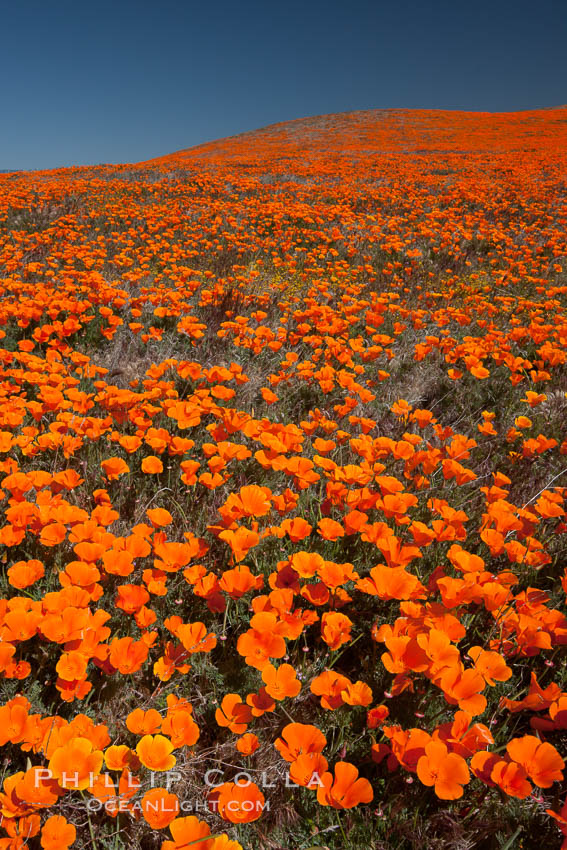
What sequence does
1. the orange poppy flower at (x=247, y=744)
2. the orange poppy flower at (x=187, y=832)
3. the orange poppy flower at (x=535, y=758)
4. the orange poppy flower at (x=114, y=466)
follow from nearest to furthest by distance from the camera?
the orange poppy flower at (x=187, y=832) < the orange poppy flower at (x=535, y=758) < the orange poppy flower at (x=247, y=744) < the orange poppy flower at (x=114, y=466)

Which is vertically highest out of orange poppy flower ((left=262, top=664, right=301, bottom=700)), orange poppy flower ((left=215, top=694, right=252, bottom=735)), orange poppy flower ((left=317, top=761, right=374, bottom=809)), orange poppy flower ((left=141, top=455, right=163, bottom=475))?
orange poppy flower ((left=141, top=455, right=163, bottom=475))

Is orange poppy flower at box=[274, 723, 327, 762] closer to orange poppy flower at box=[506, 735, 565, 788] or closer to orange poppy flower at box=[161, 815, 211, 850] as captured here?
orange poppy flower at box=[161, 815, 211, 850]

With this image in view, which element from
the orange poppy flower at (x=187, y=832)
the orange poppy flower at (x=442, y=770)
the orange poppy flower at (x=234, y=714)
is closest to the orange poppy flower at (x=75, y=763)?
the orange poppy flower at (x=187, y=832)

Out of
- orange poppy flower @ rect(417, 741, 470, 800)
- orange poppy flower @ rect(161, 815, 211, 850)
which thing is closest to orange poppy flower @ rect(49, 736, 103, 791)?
orange poppy flower @ rect(161, 815, 211, 850)

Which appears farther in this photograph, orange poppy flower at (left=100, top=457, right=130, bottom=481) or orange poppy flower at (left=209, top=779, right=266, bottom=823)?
orange poppy flower at (left=100, top=457, right=130, bottom=481)

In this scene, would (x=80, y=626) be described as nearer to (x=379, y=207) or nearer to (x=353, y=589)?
(x=353, y=589)

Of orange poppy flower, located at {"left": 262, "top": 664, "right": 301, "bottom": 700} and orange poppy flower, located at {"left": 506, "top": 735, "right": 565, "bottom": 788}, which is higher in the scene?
orange poppy flower, located at {"left": 262, "top": 664, "right": 301, "bottom": 700}

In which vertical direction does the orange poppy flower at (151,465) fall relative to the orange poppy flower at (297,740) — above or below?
above

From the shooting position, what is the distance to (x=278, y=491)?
2.74 meters

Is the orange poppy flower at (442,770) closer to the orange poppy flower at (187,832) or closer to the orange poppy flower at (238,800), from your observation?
the orange poppy flower at (238,800)

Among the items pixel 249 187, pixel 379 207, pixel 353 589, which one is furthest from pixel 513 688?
pixel 249 187

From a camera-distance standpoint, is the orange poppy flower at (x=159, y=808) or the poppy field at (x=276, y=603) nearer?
the orange poppy flower at (x=159, y=808)

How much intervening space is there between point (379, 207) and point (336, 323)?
8.02 m

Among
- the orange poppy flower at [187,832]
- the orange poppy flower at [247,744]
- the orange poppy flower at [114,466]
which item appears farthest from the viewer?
the orange poppy flower at [114,466]
